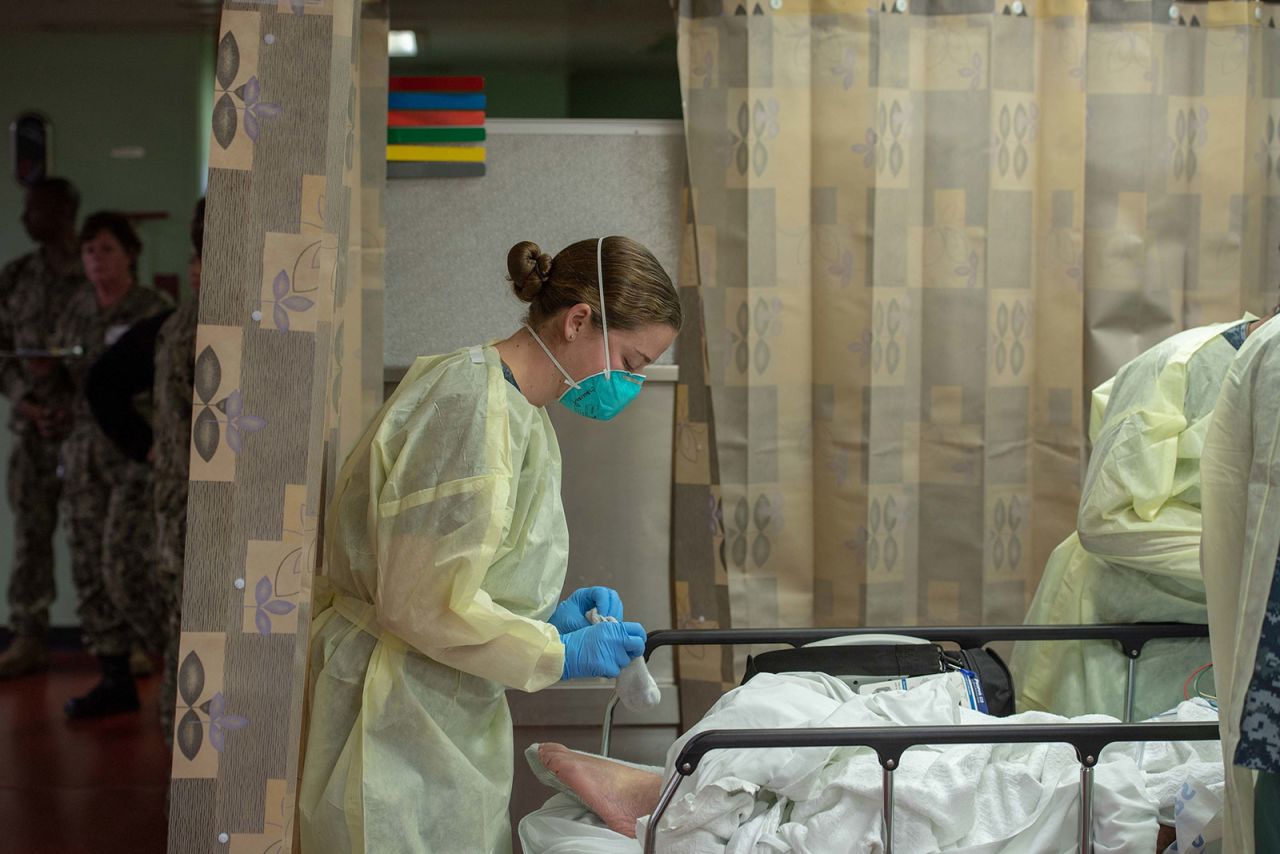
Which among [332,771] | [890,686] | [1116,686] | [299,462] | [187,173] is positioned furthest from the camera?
[187,173]

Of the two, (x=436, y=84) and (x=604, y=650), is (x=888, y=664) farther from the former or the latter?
(x=436, y=84)

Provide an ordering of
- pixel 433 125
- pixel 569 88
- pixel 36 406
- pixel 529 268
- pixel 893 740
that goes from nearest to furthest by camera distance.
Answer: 1. pixel 893 740
2. pixel 529 268
3. pixel 433 125
4. pixel 569 88
5. pixel 36 406

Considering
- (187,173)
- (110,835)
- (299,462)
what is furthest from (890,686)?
(187,173)

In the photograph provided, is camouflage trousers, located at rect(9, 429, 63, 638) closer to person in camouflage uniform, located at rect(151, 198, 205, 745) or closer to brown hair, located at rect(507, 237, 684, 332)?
person in camouflage uniform, located at rect(151, 198, 205, 745)

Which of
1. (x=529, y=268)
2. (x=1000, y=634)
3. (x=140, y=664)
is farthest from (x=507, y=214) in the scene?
(x=140, y=664)

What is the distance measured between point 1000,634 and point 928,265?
991 millimetres

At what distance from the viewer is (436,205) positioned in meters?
2.88

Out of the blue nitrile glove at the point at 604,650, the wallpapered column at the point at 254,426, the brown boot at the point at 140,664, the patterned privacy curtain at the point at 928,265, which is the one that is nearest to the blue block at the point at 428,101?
the patterned privacy curtain at the point at 928,265

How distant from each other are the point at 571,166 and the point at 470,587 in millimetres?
Answer: 1494

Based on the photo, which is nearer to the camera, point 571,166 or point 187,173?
point 571,166

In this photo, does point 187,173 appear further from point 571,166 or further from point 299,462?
point 299,462

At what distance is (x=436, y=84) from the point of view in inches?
112

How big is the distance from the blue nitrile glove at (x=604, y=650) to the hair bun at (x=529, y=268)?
1.79 feet

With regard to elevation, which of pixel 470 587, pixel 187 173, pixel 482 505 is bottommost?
pixel 470 587
